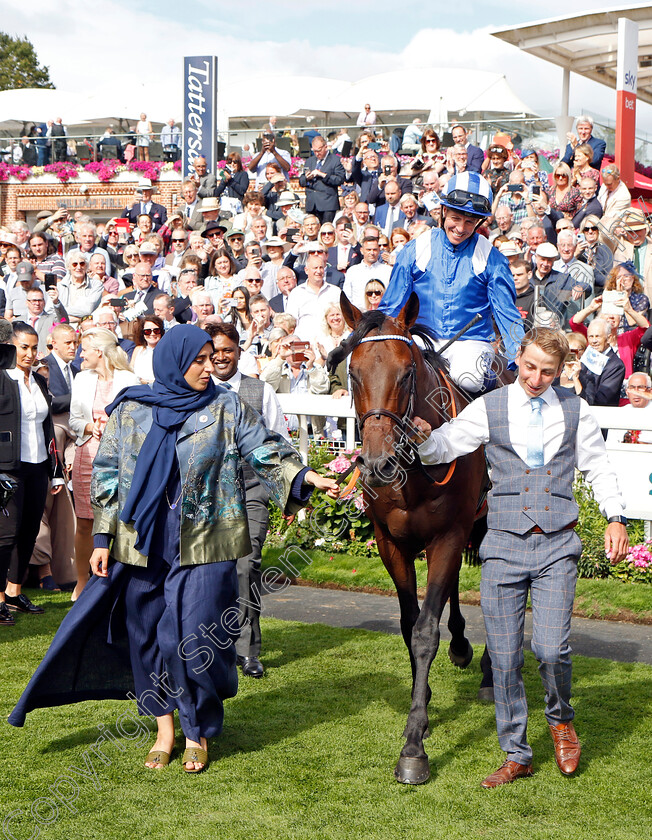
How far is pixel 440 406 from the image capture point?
14.9 feet

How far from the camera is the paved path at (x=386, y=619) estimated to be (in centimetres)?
599

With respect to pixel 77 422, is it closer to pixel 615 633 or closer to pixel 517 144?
pixel 615 633

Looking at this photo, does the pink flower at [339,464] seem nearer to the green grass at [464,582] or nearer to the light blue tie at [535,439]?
the green grass at [464,582]

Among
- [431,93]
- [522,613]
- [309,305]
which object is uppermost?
[431,93]

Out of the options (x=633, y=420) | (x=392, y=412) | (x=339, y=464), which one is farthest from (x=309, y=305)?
(x=392, y=412)

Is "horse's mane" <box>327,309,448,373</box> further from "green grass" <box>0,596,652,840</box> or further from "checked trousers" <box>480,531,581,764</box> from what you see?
"green grass" <box>0,596,652,840</box>

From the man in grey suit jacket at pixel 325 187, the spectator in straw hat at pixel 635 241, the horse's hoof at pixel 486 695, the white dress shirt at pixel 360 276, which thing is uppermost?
the man in grey suit jacket at pixel 325 187

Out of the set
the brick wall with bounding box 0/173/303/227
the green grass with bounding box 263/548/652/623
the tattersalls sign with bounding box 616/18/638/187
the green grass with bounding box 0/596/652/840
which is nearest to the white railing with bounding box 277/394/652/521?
the green grass with bounding box 263/548/652/623

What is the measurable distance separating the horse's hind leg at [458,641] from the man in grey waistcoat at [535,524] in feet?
4.37

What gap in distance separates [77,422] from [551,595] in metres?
4.22

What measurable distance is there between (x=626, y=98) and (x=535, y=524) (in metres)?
10.4

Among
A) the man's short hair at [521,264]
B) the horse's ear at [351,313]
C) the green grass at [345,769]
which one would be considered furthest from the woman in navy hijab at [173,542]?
the man's short hair at [521,264]

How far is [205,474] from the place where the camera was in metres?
4.25

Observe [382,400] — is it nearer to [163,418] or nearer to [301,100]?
[163,418]
